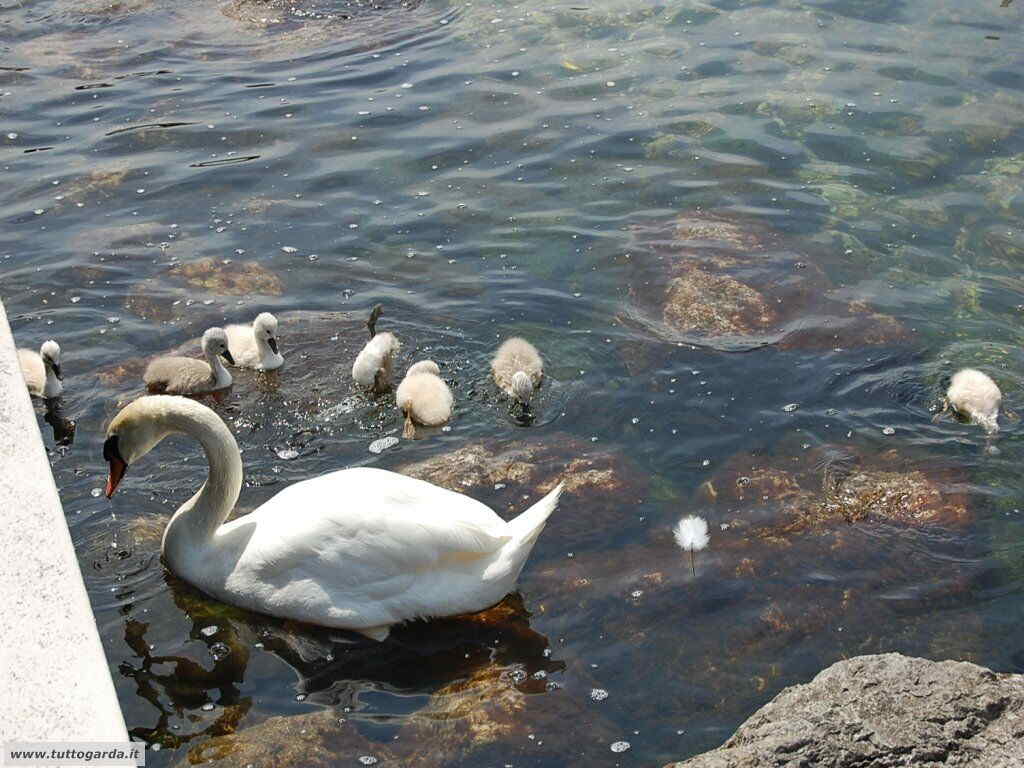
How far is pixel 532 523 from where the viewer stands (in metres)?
5.97

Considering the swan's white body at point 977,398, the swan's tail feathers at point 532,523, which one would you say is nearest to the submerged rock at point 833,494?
the swan's white body at point 977,398

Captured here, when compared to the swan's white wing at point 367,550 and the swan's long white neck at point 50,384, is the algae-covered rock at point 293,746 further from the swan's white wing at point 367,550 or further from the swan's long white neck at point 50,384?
the swan's long white neck at point 50,384

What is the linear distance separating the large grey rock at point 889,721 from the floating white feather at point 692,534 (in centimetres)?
211

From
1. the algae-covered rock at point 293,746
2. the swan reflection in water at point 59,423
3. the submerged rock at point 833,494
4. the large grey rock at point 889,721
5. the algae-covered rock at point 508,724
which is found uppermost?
the large grey rock at point 889,721

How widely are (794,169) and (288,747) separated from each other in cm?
755

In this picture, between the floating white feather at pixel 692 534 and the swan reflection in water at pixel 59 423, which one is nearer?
the floating white feather at pixel 692 534

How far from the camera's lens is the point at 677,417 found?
7.69 m

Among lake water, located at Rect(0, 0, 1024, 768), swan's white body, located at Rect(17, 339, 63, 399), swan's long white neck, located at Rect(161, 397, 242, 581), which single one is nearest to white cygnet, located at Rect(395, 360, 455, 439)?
lake water, located at Rect(0, 0, 1024, 768)

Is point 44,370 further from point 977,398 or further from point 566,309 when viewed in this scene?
point 977,398

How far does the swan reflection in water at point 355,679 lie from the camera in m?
5.38

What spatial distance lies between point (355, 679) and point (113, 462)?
1.81 m

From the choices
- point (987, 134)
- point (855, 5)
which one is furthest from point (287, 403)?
point (855, 5)

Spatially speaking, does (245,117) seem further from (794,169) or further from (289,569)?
(289,569)

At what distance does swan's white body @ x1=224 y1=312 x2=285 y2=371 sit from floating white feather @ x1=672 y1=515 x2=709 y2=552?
3.09m
